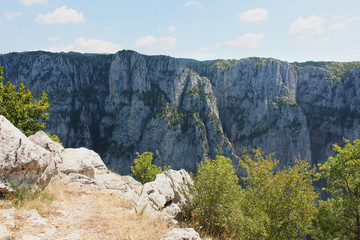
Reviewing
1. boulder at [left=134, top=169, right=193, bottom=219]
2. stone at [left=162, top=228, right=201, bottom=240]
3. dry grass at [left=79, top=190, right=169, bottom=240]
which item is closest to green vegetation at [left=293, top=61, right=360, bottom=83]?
boulder at [left=134, top=169, right=193, bottom=219]

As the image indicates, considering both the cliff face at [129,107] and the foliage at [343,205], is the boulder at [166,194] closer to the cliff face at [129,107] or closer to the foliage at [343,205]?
the foliage at [343,205]

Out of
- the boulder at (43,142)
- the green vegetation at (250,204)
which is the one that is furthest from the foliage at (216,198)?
the boulder at (43,142)

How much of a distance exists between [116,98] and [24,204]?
411 ft

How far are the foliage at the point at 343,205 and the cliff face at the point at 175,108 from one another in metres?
100

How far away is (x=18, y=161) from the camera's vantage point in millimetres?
9758

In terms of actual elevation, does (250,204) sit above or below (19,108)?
below

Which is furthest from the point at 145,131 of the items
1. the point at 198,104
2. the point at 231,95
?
the point at 231,95

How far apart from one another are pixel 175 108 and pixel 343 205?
4470 inches

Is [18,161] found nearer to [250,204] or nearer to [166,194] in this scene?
[166,194]

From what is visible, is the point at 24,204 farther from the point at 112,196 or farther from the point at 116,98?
the point at 116,98

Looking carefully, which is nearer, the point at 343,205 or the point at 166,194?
the point at 343,205

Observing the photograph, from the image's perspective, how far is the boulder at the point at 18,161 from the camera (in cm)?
932

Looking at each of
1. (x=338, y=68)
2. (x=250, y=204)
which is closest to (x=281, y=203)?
(x=250, y=204)

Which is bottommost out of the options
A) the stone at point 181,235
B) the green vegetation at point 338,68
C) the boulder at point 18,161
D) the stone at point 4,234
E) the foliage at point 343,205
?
the foliage at point 343,205
